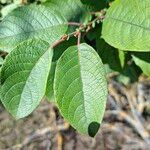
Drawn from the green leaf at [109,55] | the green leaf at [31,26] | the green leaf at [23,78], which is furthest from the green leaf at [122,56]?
the green leaf at [23,78]

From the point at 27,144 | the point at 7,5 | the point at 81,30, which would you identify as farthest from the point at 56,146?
the point at 81,30

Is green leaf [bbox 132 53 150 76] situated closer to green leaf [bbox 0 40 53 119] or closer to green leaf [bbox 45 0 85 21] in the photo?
green leaf [bbox 45 0 85 21]

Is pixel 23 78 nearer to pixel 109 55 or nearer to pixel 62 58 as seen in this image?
pixel 62 58

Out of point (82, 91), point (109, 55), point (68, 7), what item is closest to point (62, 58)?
point (82, 91)

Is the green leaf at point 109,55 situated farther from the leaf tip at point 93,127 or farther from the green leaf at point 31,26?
the leaf tip at point 93,127

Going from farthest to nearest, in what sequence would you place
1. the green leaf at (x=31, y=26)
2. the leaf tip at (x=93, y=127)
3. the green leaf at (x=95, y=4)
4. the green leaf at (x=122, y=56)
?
the green leaf at (x=122, y=56) < the green leaf at (x=95, y=4) < the green leaf at (x=31, y=26) < the leaf tip at (x=93, y=127)

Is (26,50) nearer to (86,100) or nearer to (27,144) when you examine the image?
(86,100)

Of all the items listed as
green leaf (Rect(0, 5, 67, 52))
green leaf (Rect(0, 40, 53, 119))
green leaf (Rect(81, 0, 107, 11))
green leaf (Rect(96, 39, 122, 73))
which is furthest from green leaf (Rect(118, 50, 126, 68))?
green leaf (Rect(0, 40, 53, 119))

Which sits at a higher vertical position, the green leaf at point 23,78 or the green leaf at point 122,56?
the green leaf at point 23,78

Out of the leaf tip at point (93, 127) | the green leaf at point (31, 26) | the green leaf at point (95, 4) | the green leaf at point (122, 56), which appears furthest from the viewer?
the green leaf at point (122, 56)
